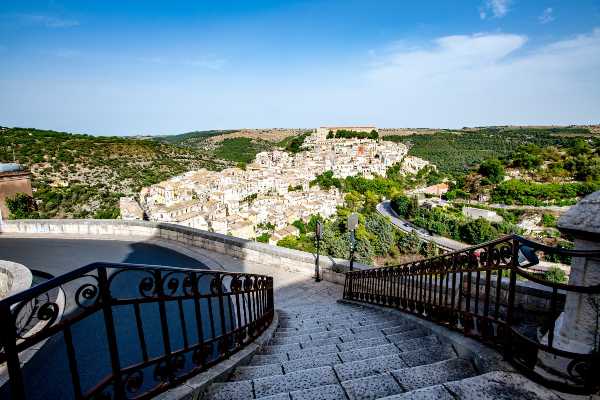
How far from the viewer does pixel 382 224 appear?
46844 millimetres

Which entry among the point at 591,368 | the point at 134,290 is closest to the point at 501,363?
the point at 591,368

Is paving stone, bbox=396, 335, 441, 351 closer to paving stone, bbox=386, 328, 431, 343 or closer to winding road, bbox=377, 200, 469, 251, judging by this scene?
paving stone, bbox=386, 328, 431, 343

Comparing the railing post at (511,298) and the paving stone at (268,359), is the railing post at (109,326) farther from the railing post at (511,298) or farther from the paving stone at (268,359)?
the railing post at (511,298)

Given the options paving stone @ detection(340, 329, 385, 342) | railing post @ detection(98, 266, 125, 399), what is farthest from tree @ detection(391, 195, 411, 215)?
railing post @ detection(98, 266, 125, 399)

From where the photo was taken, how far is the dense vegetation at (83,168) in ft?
108

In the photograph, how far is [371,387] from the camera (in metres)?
2.19

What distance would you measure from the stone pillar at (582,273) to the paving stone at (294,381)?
1.59 meters

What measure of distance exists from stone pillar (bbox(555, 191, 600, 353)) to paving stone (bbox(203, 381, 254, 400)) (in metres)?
2.09

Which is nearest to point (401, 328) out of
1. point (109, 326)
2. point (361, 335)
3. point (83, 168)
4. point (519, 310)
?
point (361, 335)

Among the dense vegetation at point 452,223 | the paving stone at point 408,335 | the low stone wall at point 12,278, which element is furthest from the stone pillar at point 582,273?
the dense vegetation at point 452,223

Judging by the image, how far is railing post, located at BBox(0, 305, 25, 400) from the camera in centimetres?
129

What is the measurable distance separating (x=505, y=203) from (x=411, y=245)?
82.3ft

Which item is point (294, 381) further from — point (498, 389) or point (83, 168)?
point (83, 168)

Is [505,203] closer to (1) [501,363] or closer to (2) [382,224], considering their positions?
(2) [382,224]
